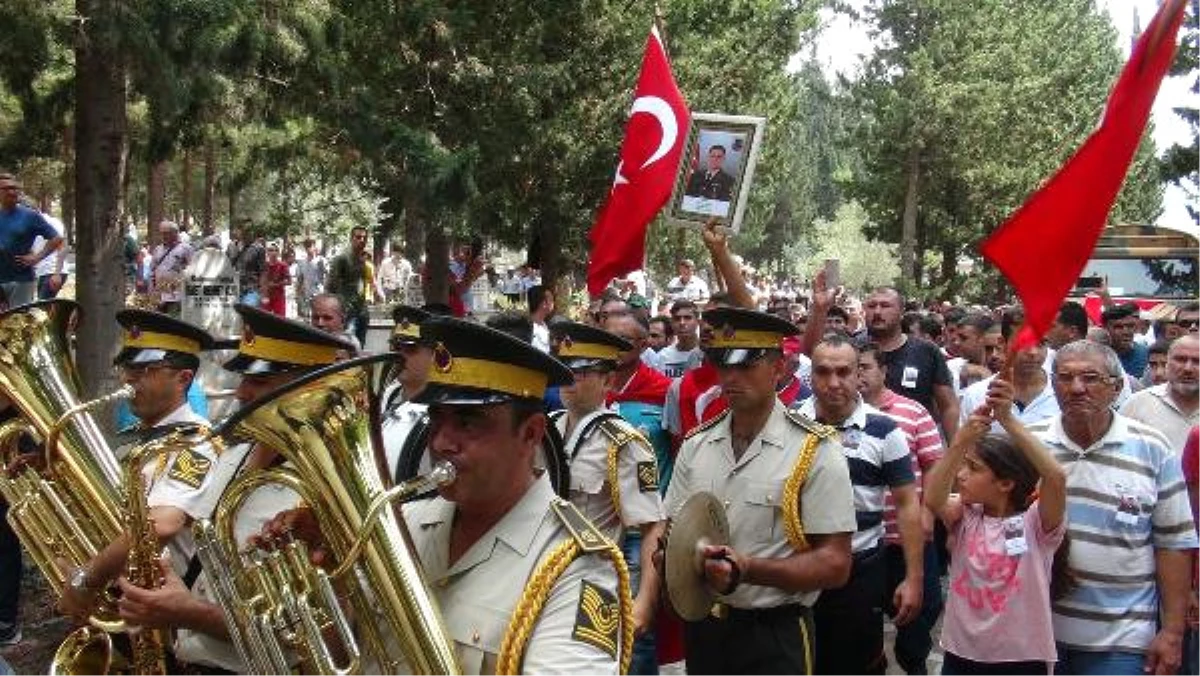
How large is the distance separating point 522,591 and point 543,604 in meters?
0.06

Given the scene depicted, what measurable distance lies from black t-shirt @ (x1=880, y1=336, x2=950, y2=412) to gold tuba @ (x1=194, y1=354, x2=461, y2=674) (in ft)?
18.0

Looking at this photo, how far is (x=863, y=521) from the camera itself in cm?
550

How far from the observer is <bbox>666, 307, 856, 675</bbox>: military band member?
174 inches

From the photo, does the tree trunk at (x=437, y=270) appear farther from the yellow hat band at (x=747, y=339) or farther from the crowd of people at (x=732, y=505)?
the yellow hat band at (x=747, y=339)

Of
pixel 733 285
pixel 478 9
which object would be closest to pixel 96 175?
pixel 733 285

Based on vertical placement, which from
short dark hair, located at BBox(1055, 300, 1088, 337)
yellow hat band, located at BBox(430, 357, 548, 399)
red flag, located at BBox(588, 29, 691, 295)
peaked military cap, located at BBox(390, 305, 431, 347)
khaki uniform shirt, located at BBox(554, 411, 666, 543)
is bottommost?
khaki uniform shirt, located at BBox(554, 411, 666, 543)

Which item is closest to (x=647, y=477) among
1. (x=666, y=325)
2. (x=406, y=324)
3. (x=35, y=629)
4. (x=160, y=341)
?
(x=406, y=324)

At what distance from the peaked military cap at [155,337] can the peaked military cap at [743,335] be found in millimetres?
1804

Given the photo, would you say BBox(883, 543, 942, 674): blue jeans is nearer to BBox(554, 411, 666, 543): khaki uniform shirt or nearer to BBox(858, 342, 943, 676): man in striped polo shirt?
BBox(858, 342, 943, 676): man in striped polo shirt

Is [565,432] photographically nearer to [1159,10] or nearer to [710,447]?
[710,447]

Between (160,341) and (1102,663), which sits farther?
(1102,663)

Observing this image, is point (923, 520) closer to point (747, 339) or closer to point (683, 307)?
point (747, 339)

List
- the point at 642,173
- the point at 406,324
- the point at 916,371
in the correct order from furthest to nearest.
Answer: the point at 642,173 → the point at 916,371 → the point at 406,324

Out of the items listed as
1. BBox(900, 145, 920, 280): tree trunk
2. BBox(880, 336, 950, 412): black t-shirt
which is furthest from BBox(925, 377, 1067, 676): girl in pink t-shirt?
Answer: BBox(900, 145, 920, 280): tree trunk
